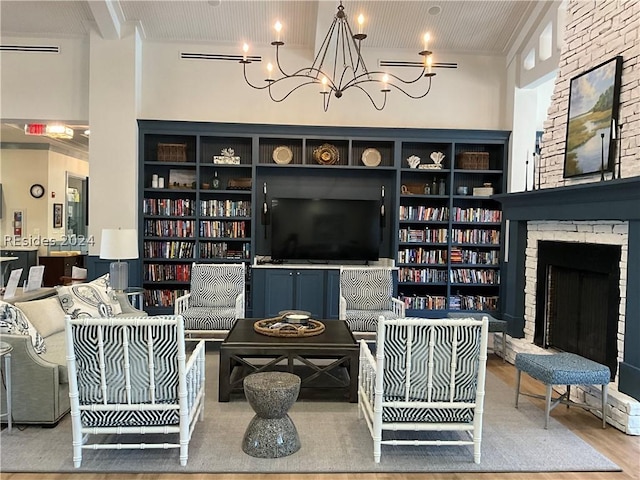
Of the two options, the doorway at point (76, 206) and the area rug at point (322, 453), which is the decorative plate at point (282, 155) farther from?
the doorway at point (76, 206)

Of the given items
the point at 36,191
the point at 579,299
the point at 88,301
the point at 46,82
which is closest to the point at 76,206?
the point at 36,191

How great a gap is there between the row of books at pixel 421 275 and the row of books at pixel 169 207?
9.58 ft

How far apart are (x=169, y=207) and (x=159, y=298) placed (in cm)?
121

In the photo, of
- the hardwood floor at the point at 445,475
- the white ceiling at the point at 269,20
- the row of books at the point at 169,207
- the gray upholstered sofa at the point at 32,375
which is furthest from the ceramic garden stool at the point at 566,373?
the row of books at the point at 169,207

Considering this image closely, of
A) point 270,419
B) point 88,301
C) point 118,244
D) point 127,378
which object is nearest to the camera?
point 127,378

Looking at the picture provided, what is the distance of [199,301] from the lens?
5625 millimetres

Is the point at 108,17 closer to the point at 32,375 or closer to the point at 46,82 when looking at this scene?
the point at 46,82

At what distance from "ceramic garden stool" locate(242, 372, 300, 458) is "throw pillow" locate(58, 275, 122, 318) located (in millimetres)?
2051

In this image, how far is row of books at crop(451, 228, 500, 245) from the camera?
6.85 m

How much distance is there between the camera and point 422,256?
6855 mm

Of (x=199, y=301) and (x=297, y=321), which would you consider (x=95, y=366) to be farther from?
(x=199, y=301)

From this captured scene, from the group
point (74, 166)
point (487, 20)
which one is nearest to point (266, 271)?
point (487, 20)

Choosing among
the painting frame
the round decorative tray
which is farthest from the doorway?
the round decorative tray

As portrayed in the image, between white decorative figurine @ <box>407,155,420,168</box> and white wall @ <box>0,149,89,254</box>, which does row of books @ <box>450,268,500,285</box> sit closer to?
white decorative figurine @ <box>407,155,420,168</box>
